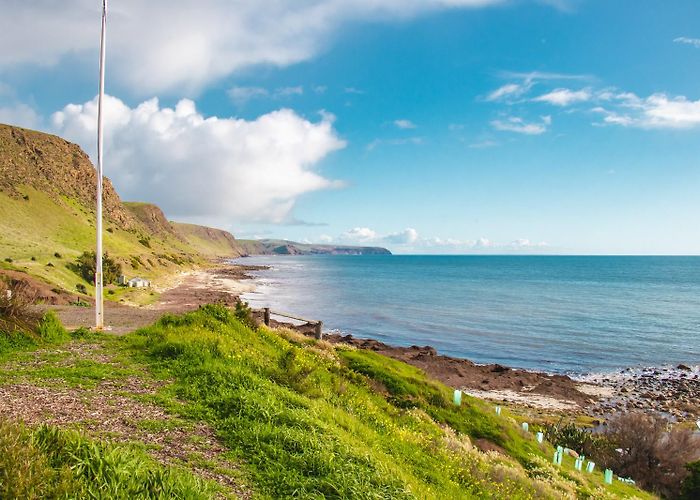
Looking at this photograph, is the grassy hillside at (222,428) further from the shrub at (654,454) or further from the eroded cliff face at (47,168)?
the eroded cliff face at (47,168)

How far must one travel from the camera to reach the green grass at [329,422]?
704 centimetres

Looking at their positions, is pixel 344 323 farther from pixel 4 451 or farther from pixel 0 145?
pixel 0 145

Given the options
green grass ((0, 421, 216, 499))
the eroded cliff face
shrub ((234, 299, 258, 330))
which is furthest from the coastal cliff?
green grass ((0, 421, 216, 499))

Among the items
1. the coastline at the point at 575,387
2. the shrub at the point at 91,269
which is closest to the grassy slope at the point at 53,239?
the shrub at the point at 91,269

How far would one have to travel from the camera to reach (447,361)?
40.5 meters

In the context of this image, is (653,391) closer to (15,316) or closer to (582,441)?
(582,441)

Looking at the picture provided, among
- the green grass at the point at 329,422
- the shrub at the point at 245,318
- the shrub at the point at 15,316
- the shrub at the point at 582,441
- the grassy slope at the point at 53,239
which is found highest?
the grassy slope at the point at 53,239

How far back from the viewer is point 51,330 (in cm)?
1375

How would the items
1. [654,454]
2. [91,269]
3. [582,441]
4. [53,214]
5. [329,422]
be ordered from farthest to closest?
1. [53,214]
2. [91,269]
3. [582,441]
4. [654,454]
5. [329,422]

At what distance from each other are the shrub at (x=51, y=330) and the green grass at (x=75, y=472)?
9303 millimetres

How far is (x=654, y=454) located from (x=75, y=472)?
2646 cm

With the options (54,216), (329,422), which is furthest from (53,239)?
(329,422)

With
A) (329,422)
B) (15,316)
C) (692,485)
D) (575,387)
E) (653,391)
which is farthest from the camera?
(653,391)

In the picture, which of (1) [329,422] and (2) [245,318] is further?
(2) [245,318]
